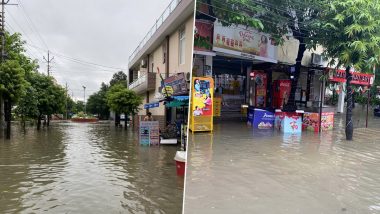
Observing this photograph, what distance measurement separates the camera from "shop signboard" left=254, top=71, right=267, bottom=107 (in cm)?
1372

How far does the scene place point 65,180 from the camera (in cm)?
564

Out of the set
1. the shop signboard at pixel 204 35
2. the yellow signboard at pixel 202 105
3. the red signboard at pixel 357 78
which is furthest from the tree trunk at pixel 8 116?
the red signboard at pixel 357 78

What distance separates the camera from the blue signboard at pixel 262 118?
1045 cm

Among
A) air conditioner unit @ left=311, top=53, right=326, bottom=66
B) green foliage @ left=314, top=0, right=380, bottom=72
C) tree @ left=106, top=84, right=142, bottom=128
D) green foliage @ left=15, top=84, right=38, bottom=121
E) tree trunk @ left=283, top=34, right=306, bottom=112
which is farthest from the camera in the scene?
tree @ left=106, top=84, right=142, bottom=128

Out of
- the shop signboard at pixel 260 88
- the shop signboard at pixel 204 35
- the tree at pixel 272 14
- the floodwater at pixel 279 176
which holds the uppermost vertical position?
the tree at pixel 272 14

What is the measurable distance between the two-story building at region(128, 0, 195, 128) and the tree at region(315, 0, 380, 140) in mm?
4027

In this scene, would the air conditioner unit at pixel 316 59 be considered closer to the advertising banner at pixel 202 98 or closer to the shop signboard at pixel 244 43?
the shop signboard at pixel 244 43

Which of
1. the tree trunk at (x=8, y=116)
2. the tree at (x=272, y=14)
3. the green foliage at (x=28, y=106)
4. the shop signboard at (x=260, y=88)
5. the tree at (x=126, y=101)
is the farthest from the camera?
the tree at (x=126, y=101)

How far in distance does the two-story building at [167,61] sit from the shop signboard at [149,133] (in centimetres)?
27

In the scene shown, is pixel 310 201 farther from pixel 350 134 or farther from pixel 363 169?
pixel 350 134

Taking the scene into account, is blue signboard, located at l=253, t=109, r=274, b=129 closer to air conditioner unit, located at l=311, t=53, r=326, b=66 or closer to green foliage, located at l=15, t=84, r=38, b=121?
air conditioner unit, located at l=311, t=53, r=326, b=66

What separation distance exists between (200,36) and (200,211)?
6015 mm

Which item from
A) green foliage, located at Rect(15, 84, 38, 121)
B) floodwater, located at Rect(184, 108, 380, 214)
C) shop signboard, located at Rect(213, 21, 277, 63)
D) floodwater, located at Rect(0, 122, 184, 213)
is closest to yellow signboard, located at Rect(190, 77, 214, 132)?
floodwater, located at Rect(184, 108, 380, 214)

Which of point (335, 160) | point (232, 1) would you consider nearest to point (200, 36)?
point (232, 1)
